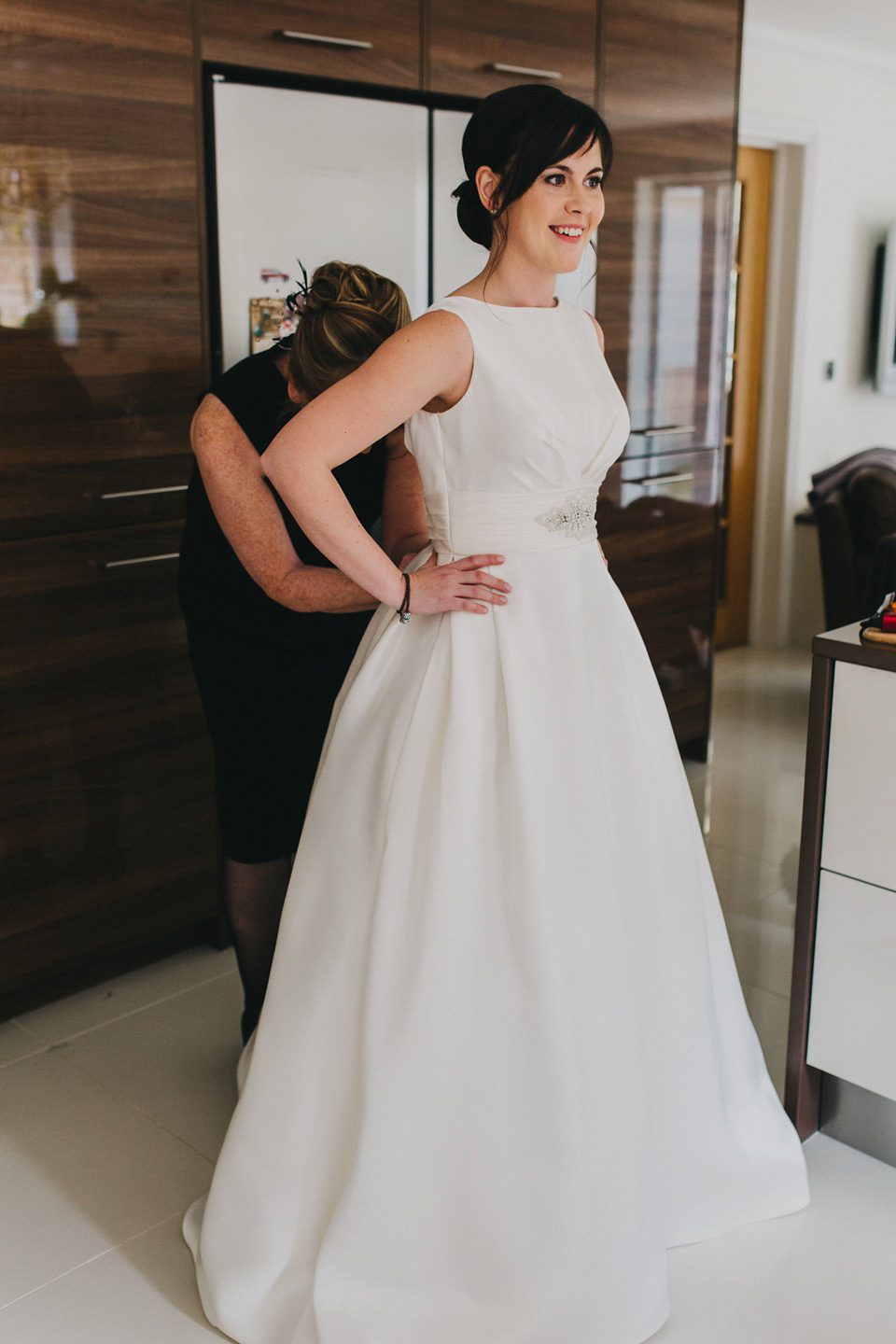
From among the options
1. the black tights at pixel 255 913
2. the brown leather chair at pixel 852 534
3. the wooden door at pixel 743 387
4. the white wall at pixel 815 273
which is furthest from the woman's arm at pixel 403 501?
the white wall at pixel 815 273

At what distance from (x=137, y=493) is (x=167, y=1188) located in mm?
1263

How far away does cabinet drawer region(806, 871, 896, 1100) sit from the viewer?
6.24 feet

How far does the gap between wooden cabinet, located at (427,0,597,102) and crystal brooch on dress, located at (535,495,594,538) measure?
4.89ft

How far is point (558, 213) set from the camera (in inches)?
63.5

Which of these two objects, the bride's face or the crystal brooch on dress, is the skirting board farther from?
the bride's face

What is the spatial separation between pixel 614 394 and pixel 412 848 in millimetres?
698

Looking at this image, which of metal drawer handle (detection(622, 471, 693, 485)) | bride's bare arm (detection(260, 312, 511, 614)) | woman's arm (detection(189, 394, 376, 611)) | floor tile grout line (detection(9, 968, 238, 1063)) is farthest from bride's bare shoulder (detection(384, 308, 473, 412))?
metal drawer handle (detection(622, 471, 693, 485))

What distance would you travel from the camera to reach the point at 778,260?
5.22 m

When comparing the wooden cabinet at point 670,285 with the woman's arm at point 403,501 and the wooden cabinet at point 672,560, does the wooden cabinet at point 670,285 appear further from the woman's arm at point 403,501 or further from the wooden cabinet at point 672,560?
the woman's arm at point 403,501

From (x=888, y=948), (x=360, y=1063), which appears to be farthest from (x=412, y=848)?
(x=888, y=948)

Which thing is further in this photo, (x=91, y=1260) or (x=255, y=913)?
(x=255, y=913)

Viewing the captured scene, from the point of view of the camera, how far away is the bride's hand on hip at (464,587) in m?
1.63

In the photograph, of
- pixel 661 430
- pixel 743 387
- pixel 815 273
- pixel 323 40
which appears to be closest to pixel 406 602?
pixel 323 40

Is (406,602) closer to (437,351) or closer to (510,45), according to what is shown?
(437,351)
